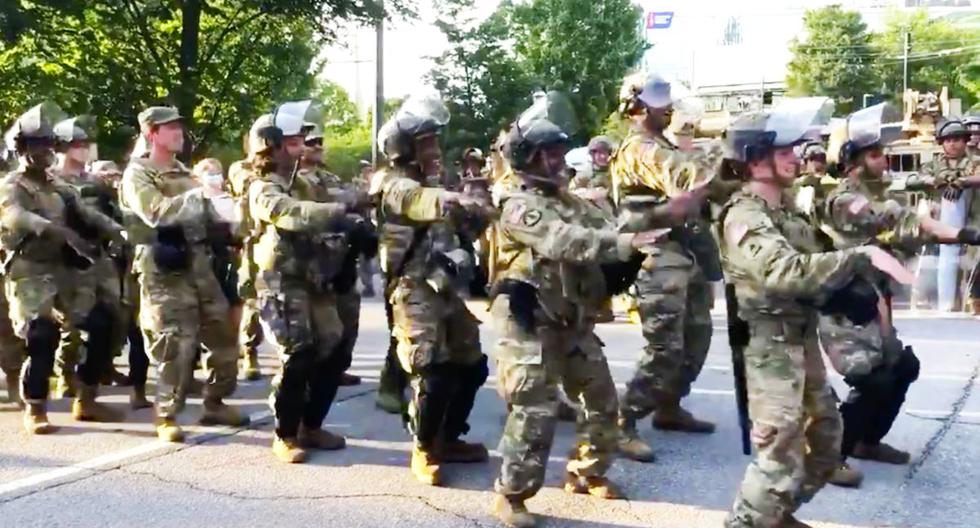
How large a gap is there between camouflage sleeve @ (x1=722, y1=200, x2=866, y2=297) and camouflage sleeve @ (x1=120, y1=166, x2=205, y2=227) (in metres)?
3.22

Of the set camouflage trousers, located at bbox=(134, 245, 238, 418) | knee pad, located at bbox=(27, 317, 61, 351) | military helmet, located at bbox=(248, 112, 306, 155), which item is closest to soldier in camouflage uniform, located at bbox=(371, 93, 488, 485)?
military helmet, located at bbox=(248, 112, 306, 155)

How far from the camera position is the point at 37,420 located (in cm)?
718

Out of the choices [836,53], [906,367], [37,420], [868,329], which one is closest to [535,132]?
[868,329]

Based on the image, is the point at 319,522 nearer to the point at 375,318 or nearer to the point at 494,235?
the point at 494,235

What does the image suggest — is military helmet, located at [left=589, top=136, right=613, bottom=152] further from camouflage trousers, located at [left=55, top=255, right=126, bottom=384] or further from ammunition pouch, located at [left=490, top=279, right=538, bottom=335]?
ammunition pouch, located at [left=490, top=279, right=538, bottom=335]

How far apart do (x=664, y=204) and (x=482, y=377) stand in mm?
1363

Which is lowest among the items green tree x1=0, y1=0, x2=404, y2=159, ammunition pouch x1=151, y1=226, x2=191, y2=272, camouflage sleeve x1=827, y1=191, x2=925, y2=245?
ammunition pouch x1=151, y1=226, x2=191, y2=272

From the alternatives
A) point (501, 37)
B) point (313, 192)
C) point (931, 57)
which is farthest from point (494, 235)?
point (931, 57)

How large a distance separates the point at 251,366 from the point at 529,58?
1042 inches

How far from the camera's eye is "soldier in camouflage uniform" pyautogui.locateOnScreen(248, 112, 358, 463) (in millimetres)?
6277

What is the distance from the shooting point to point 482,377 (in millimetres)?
6316

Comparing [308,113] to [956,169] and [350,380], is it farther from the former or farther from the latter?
[956,169]

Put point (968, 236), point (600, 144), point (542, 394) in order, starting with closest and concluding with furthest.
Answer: point (542, 394) < point (968, 236) < point (600, 144)

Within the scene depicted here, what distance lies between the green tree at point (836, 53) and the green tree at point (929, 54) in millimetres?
1389
